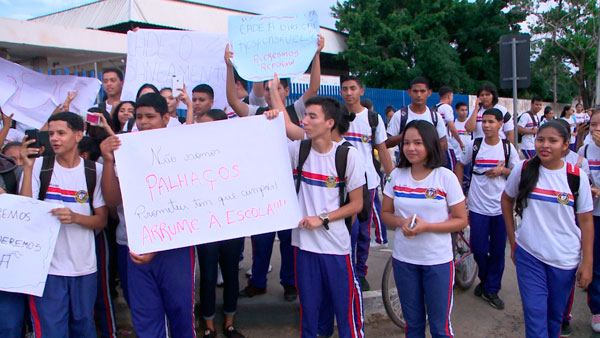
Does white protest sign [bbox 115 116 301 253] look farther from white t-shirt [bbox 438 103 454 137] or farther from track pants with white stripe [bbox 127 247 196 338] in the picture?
white t-shirt [bbox 438 103 454 137]

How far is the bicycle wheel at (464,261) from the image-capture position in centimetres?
457

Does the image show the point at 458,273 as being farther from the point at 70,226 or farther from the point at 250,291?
the point at 70,226

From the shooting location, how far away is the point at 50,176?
9.49ft

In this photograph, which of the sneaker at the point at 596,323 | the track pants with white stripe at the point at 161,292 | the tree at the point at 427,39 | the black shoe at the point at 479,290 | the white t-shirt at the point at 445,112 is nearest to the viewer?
the track pants with white stripe at the point at 161,292

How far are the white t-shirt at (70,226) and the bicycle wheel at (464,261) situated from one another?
3294 mm

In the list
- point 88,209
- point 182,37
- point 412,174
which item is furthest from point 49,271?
point 182,37

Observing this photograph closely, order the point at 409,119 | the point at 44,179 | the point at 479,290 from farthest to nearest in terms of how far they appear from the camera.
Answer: the point at 409,119, the point at 479,290, the point at 44,179

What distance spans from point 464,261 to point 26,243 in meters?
3.95

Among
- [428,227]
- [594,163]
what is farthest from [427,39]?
[428,227]

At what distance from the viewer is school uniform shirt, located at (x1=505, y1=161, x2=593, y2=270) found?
3.06m

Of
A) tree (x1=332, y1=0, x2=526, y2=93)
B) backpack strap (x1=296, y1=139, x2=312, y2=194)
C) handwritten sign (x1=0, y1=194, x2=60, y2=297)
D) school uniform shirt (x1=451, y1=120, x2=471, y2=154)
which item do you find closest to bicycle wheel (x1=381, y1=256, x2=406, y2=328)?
backpack strap (x1=296, y1=139, x2=312, y2=194)

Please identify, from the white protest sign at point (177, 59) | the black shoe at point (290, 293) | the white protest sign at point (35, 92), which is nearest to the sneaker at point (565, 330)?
the black shoe at point (290, 293)

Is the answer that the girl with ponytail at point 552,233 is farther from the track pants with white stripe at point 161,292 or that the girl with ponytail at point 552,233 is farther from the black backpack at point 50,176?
the black backpack at point 50,176

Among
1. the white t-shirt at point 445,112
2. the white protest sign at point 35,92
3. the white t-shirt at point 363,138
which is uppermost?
the white protest sign at point 35,92
